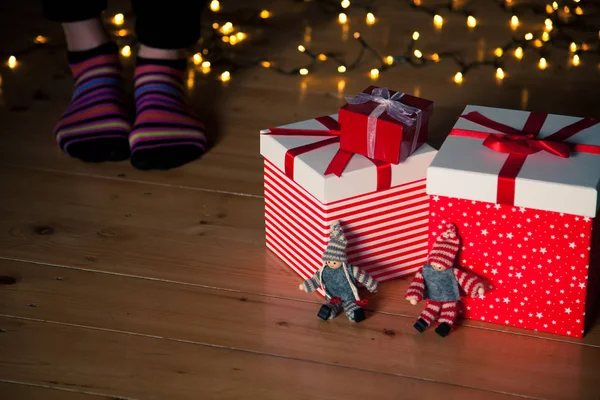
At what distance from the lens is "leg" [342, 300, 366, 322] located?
130cm

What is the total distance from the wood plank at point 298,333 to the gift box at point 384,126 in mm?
248

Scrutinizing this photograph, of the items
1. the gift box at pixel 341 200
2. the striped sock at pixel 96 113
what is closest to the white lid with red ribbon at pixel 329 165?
the gift box at pixel 341 200

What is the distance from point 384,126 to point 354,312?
0.28 meters

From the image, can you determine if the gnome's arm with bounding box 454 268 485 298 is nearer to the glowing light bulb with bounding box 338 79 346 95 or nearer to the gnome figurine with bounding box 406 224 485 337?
the gnome figurine with bounding box 406 224 485 337

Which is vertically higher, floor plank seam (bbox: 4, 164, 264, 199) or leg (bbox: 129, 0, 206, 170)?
leg (bbox: 129, 0, 206, 170)

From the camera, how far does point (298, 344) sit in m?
1.26

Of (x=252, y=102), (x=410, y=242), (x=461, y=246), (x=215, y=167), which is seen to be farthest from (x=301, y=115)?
(x=461, y=246)

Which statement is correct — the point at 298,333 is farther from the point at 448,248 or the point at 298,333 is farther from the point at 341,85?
the point at 341,85

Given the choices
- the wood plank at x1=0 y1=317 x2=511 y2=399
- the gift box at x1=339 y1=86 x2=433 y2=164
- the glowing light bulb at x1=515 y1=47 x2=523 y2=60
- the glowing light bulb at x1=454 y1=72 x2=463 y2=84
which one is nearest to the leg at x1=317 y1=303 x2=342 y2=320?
the wood plank at x1=0 y1=317 x2=511 y2=399

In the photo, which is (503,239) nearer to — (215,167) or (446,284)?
(446,284)

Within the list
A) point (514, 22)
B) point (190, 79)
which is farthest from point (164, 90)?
point (514, 22)

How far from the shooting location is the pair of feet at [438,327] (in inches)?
49.6

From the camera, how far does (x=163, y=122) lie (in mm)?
1775

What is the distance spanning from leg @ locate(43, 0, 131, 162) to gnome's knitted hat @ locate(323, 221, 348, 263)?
65 cm
